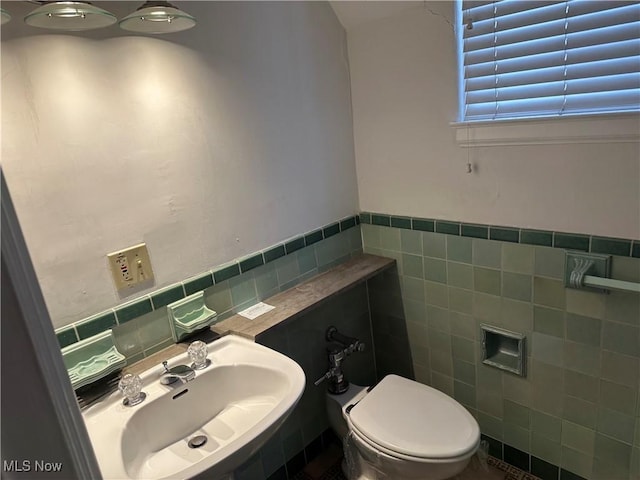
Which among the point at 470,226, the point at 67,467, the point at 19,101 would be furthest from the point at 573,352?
the point at 19,101

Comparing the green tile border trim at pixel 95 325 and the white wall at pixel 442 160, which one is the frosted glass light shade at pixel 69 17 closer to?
the green tile border trim at pixel 95 325

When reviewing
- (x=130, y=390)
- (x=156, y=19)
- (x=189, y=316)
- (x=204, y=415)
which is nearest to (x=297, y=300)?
(x=189, y=316)

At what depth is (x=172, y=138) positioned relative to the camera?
54.6 inches

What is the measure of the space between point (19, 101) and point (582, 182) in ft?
5.21

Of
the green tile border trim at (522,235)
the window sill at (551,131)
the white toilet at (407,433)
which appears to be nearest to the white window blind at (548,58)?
the window sill at (551,131)

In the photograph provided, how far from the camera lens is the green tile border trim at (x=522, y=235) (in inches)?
54.7

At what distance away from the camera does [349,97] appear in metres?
1.92

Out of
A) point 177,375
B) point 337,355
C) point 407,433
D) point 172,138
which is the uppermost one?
point 172,138

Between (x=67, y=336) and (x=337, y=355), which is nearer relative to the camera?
(x=67, y=336)

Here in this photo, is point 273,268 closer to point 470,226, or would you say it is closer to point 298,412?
point 298,412

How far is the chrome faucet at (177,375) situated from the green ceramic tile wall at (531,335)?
3.35 ft

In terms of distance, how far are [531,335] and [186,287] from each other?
1245mm

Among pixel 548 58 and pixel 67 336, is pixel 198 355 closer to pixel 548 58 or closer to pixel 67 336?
pixel 67 336

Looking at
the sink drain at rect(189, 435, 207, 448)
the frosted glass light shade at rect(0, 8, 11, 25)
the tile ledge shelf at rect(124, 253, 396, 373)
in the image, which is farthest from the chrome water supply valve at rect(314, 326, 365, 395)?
the frosted glass light shade at rect(0, 8, 11, 25)
